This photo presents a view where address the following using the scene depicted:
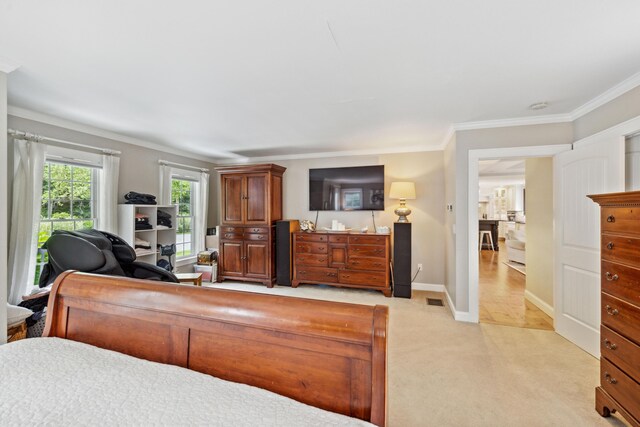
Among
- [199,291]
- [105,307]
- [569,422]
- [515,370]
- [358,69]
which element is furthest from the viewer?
[515,370]

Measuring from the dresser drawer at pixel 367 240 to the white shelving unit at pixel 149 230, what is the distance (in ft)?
9.57

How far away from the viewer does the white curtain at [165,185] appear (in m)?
4.37

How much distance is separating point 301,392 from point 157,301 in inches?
29.2

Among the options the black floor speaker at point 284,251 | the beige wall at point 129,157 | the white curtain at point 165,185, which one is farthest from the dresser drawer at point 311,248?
the beige wall at point 129,157

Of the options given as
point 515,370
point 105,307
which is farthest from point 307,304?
point 515,370

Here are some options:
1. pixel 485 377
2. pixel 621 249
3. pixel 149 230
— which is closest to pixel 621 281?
pixel 621 249

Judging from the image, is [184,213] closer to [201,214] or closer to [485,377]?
[201,214]

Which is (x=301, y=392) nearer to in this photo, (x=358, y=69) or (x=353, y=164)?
(x=358, y=69)

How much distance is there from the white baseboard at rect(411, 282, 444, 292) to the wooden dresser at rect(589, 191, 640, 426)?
2.64m

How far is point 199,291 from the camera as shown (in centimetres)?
118

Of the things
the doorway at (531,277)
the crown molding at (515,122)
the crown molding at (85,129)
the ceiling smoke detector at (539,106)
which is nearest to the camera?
the ceiling smoke detector at (539,106)

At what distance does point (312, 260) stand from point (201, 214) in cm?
233

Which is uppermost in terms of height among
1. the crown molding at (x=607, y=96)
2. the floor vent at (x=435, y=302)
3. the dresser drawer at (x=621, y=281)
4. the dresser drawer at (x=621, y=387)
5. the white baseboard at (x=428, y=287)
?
the crown molding at (x=607, y=96)

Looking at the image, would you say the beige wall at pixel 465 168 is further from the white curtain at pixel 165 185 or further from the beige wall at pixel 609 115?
the white curtain at pixel 165 185
